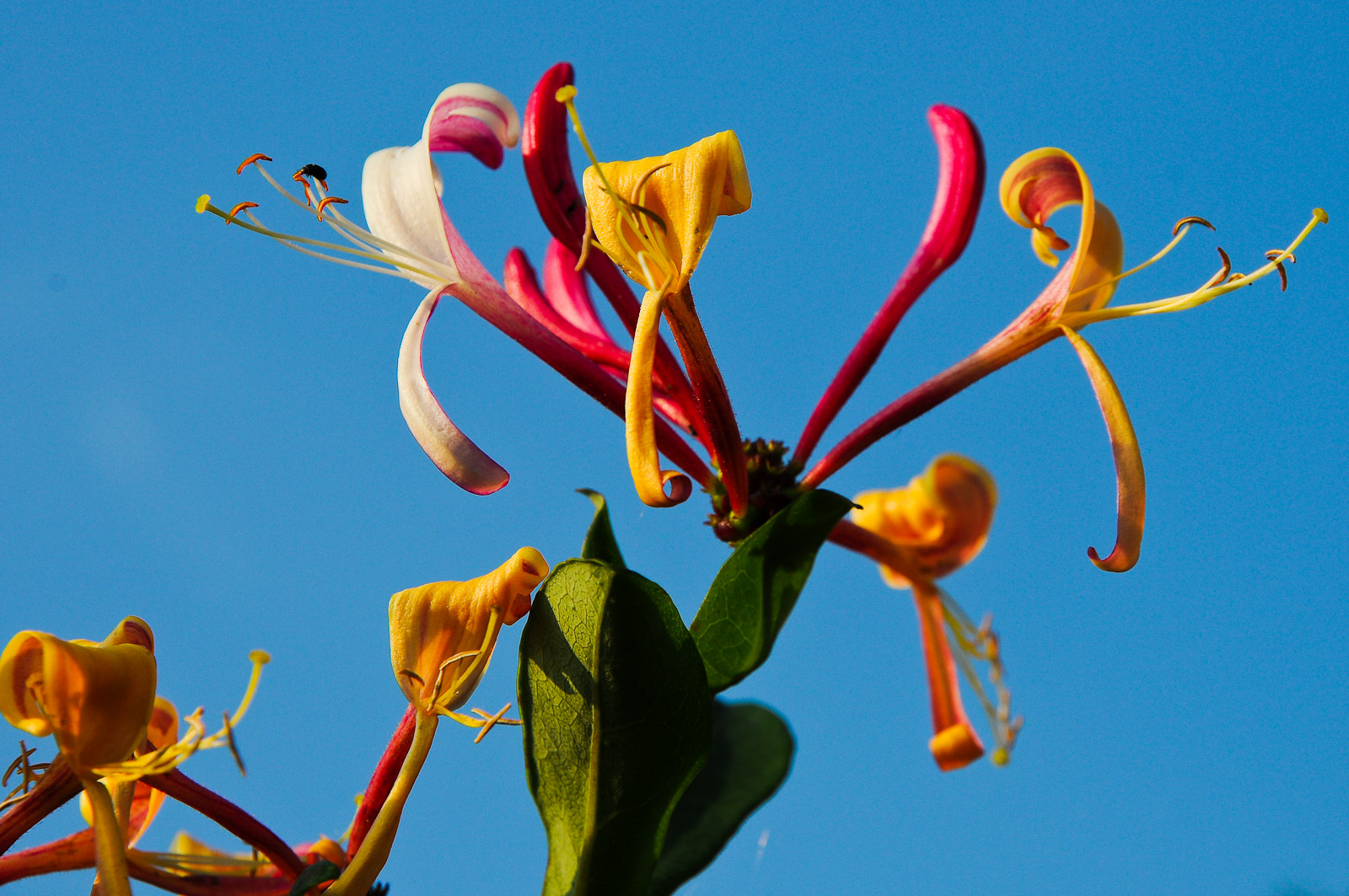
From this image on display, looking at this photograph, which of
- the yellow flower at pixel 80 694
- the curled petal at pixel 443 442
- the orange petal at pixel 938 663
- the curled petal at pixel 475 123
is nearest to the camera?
the yellow flower at pixel 80 694

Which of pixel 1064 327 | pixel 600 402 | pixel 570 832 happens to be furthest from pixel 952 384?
pixel 570 832

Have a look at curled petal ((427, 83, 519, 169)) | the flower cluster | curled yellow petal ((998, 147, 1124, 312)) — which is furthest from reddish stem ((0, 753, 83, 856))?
curled yellow petal ((998, 147, 1124, 312))

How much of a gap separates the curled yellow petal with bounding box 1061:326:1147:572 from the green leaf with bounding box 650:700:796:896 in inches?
18.0

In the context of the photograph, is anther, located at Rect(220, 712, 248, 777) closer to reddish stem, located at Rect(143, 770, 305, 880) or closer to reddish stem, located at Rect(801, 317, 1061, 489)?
reddish stem, located at Rect(143, 770, 305, 880)

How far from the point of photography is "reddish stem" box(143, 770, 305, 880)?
3.11ft

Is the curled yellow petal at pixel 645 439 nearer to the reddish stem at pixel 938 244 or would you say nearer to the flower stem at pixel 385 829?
the flower stem at pixel 385 829

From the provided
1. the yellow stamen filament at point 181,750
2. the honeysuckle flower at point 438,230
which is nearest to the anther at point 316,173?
the honeysuckle flower at point 438,230

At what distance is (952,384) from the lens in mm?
1170

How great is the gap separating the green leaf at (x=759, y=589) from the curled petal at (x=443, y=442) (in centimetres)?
21

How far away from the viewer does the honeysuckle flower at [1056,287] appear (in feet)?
3.68

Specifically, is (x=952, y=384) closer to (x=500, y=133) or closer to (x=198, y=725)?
(x=500, y=133)

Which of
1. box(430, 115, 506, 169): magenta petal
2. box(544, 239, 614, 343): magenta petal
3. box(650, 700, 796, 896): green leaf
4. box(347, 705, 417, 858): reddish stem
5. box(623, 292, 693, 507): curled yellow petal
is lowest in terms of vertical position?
box(650, 700, 796, 896): green leaf

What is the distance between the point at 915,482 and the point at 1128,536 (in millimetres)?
629

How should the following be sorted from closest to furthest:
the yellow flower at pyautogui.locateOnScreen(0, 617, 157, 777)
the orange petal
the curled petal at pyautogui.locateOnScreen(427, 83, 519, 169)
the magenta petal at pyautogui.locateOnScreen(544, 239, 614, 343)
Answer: the yellow flower at pyautogui.locateOnScreen(0, 617, 157, 777) < the curled petal at pyautogui.locateOnScreen(427, 83, 519, 169) < the magenta petal at pyautogui.locateOnScreen(544, 239, 614, 343) < the orange petal
